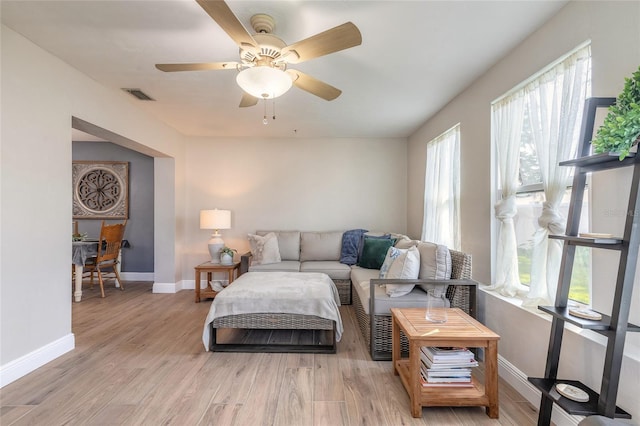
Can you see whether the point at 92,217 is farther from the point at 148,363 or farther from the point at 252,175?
the point at 148,363

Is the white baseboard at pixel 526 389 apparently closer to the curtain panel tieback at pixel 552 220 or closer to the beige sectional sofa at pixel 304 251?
the curtain panel tieback at pixel 552 220

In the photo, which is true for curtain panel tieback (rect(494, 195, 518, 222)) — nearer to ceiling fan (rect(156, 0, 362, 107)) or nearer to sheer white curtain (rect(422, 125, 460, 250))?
sheer white curtain (rect(422, 125, 460, 250))

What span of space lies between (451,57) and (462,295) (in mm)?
2007

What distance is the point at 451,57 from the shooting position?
7.75 feet

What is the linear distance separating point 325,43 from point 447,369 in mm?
2153

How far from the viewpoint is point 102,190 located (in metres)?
5.34

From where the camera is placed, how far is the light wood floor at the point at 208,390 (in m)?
1.76

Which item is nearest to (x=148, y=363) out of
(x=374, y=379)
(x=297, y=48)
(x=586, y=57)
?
(x=374, y=379)

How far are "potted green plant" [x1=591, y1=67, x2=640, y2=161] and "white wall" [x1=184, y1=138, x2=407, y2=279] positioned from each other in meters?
3.70

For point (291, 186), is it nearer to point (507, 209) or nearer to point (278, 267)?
point (278, 267)

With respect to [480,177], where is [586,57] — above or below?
above

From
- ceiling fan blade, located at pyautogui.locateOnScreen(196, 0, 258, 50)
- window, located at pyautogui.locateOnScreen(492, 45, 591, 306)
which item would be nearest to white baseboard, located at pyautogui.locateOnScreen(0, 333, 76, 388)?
ceiling fan blade, located at pyautogui.locateOnScreen(196, 0, 258, 50)

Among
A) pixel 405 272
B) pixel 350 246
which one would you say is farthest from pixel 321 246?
pixel 405 272

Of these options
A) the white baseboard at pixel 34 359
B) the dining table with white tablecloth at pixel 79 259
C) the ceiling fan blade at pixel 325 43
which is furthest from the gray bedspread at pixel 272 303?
the dining table with white tablecloth at pixel 79 259
